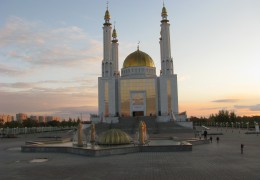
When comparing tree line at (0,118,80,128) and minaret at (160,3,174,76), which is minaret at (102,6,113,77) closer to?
minaret at (160,3,174,76)

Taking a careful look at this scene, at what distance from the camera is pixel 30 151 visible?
19609 mm

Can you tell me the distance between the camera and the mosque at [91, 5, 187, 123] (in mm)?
53125

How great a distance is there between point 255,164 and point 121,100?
43.7 m

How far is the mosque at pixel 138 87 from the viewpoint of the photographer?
53125mm

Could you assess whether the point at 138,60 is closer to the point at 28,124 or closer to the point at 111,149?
the point at 28,124

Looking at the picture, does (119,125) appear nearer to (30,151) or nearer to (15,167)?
(30,151)

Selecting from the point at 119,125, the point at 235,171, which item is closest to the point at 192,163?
the point at 235,171

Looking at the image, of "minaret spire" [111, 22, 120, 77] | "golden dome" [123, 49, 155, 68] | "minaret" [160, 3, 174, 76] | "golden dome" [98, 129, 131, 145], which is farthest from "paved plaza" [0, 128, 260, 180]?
"minaret spire" [111, 22, 120, 77]

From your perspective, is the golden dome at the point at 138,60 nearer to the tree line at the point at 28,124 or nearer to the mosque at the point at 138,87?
the mosque at the point at 138,87

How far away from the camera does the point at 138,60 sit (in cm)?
5797

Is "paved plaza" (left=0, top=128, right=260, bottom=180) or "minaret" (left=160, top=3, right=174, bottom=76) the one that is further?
"minaret" (left=160, top=3, right=174, bottom=76)

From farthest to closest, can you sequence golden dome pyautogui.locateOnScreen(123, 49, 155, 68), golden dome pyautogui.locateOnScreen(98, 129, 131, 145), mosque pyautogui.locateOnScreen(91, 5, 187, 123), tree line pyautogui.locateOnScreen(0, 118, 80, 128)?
tree line pyautogui.locateOnScreen(0, 118, 80, 128), golden dome pyautogui.locateOnScreen(123, 49, 155, 68), mosque pyautogui.locateOnScreen(91, 5, 187, 123), golden dome pyautogui.locateOnScreen(98, 129, 131, 145)

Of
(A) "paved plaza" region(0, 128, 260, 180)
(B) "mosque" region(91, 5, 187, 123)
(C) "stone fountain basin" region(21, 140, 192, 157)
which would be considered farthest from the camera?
(B) "mosque" region(91, 5, 187, 123)

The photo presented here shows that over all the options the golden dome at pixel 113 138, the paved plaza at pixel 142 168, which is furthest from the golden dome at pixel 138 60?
the paved plaza at pixel 142 168
